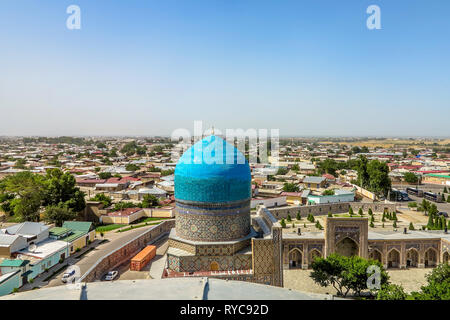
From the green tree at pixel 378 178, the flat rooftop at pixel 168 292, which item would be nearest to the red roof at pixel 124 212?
the flat rooftop at pixel 168 292

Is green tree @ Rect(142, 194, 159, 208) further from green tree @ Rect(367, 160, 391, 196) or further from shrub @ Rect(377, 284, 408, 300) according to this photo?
green tree @ Rect(367, 160, 391, 196)

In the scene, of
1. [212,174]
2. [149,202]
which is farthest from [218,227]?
[149,202]

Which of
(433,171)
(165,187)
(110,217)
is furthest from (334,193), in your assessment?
(433,171)

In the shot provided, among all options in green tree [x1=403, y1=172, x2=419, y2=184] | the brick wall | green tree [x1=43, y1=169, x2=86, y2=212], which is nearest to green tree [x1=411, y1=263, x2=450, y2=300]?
the brick wall

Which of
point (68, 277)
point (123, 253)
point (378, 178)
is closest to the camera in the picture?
point (68, 277)

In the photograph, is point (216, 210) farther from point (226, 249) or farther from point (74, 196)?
point (74, 196)

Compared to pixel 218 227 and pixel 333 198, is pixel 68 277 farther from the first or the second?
pixel 333 198

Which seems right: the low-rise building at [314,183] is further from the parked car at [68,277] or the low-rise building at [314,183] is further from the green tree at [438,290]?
the parked car at [68,277]
